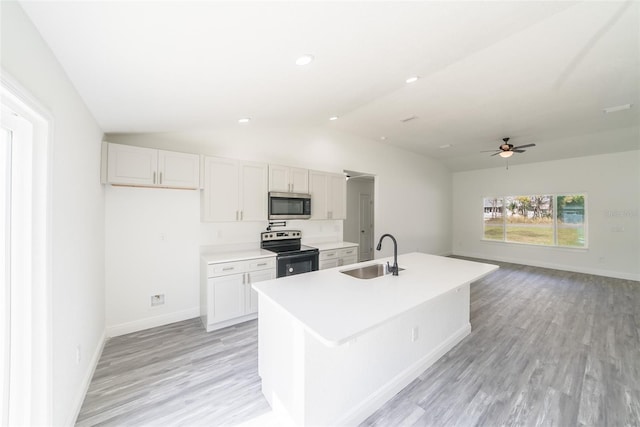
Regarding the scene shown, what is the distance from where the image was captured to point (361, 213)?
695cm

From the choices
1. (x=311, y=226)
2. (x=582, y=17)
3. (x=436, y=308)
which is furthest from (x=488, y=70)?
(x=311, y=226)

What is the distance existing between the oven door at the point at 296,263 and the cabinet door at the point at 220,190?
0.90 meters

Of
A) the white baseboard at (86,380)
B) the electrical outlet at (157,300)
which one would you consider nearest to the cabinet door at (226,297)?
the electrical outlet at (157,300)

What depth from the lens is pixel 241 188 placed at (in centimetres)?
331

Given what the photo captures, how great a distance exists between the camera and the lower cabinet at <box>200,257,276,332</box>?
2.86m

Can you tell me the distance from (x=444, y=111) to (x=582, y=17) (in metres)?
1.86

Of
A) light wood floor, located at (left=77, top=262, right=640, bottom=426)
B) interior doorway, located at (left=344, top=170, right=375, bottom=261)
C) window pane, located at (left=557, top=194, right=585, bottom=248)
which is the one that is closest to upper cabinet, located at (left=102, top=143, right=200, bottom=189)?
light wood floor, located at (left=77, top=262, right=640, bottom=426)

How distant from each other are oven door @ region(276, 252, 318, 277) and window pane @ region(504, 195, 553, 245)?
657 cm

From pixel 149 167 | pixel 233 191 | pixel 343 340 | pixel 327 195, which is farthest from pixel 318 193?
pixel 343 340

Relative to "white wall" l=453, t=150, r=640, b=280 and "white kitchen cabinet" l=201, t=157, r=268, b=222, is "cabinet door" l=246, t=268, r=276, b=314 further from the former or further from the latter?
"white wall" l=453, t=150, r=640, b=280

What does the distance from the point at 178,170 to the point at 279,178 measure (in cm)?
135

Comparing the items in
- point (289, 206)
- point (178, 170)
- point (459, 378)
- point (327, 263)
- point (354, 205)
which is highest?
point (178, 170)

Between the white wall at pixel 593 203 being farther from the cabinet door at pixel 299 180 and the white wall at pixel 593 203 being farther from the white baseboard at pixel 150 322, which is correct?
the white baseboard at pixel 150 322

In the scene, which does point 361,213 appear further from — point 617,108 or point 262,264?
point 617,108
